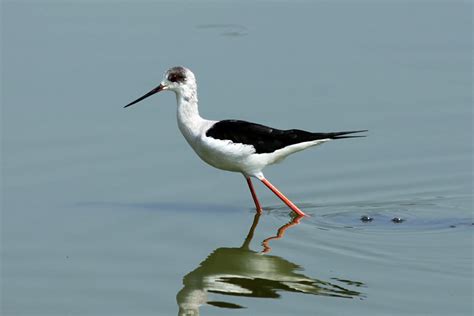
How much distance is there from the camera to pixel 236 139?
8703mm

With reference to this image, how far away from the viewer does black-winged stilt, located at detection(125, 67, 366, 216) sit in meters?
8.68

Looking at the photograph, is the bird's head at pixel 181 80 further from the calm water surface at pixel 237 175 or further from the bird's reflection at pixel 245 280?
the bird's reflection at pixel 245 280

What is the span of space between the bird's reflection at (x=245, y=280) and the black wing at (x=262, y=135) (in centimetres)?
99

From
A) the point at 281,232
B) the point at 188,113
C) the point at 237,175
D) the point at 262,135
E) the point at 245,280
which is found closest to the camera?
the point at 245,280

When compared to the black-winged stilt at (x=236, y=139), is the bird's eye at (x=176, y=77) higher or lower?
higher

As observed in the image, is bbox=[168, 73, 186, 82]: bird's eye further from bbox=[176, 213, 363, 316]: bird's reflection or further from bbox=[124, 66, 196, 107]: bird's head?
bbox=[176, 213, 363, 316]: bird's reflection

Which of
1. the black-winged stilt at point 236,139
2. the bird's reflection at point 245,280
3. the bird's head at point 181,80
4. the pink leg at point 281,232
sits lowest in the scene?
the bird's reflection at point 245,280

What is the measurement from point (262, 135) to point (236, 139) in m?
0.24

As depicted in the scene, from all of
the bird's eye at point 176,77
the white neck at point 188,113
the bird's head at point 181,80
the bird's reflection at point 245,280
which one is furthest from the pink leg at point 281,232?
the bird's eye at point 176,77

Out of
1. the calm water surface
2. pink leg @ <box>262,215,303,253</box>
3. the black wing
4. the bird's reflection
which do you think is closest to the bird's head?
the black wing

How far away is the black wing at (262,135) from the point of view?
28.6 feet

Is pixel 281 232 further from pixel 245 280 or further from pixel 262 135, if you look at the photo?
Result: pixel 245 280

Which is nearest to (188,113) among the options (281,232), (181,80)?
(181,80)

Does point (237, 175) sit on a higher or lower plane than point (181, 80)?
lower
